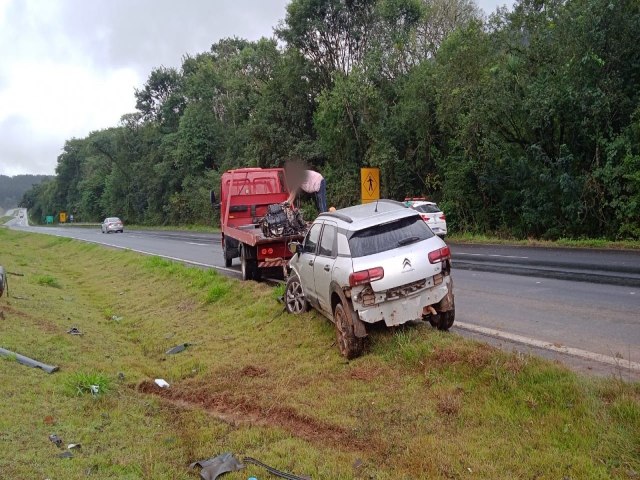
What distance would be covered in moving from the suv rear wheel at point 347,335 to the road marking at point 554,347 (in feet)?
6.70

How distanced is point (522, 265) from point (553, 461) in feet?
36.5

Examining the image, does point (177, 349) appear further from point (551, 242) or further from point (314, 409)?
point (551, 242)

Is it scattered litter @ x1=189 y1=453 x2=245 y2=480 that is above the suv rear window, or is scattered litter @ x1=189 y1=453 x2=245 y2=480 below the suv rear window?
below

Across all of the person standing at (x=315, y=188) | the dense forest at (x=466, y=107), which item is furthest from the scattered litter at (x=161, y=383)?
the dense forest at (x=466, y=107)

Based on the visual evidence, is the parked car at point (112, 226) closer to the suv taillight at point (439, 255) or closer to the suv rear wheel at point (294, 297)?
the suv rear wheel at point (294, 297)

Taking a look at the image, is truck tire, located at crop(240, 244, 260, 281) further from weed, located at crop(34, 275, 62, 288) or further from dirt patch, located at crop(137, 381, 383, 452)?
weed, located at crop(34, 275, 62, 288)

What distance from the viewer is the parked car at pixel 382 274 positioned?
22.4ft

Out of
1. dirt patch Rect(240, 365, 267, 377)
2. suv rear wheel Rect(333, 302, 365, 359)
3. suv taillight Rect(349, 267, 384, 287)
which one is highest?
suv taillight Rect(349, 267, 384, 287)

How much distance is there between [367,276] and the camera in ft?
22.1

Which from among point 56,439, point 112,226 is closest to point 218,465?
point 56,439

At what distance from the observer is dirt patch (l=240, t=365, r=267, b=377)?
7621 millimetres

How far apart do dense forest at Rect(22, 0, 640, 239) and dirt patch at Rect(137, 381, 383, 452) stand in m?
16.6

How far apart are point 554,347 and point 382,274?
236 cm

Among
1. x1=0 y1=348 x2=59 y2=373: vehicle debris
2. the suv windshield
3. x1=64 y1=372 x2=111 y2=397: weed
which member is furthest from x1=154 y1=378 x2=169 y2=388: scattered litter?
the suv windshield
